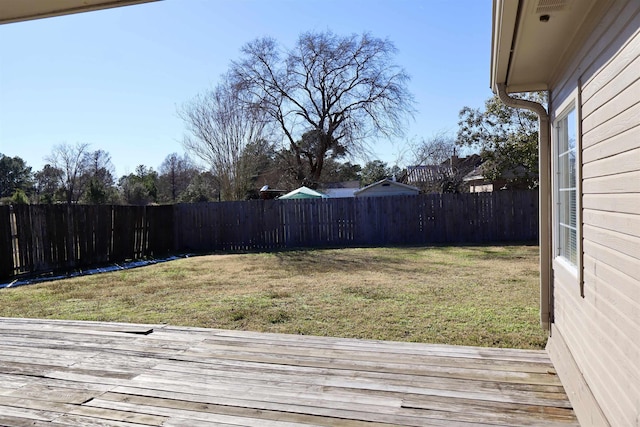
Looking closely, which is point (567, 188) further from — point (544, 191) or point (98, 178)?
point (98, 178)

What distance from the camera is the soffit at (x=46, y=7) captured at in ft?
5.59

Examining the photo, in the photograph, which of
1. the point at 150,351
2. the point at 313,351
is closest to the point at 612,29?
the point at 313,351

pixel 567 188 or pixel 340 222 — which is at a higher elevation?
pixel 567 188

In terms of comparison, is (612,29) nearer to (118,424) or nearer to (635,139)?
(635,139)

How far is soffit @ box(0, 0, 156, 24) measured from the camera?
5.59 feet

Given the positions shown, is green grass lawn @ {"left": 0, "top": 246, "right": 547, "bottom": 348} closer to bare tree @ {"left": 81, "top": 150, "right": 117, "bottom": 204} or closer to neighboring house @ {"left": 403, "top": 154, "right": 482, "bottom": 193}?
neighboring house @ {"left": 403, "top": 154, "right": 482, "bottom": 193}

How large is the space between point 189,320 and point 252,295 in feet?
4.75

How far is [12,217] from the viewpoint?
8156 mm

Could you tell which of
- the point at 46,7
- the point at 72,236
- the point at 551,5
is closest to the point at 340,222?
the point at 72,236

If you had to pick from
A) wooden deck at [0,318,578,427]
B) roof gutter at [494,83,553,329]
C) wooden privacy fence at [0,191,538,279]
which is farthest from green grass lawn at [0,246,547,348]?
wooden privacy fence at [0,191,538,279]

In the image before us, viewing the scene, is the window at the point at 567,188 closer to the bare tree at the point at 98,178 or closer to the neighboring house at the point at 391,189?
the neighboring house at the point at 391,189

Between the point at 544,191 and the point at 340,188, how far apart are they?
26.7 metres

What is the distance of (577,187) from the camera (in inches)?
93.5

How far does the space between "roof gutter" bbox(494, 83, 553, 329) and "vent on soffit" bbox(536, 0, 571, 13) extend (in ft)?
4.16
